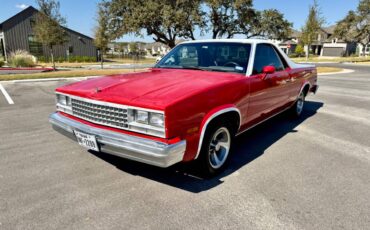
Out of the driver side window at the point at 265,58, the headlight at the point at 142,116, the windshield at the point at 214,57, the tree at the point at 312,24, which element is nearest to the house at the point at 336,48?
the tree at the point at 312,24

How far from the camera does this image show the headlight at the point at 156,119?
2615 millimetres

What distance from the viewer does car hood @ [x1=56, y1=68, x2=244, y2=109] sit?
273 centimetres

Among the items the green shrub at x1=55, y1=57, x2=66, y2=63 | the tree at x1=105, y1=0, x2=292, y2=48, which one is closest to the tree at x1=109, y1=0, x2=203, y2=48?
the tree at x1=105, y1=0, x2=292, y2=48

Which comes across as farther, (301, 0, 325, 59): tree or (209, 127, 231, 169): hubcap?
(301, 0, 325, 59): tree

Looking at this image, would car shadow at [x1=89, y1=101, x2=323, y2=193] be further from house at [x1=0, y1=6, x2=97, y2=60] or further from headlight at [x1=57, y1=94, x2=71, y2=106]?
house at [x1=0, y1=6, x2=97, y2=60]

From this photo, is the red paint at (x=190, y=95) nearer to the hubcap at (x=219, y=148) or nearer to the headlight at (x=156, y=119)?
the headlight at (x=156, y=119)

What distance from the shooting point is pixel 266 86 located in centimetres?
413

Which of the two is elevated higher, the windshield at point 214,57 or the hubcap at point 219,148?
the windshield at point 214,57

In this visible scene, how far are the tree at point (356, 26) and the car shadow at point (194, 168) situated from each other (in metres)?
53.0

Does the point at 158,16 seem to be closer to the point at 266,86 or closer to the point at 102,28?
the point at 102,28

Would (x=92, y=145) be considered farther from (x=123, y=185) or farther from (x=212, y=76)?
(x=212, y=76)

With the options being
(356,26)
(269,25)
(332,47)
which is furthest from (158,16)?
(332,47)

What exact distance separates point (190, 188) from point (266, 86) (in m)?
1.99

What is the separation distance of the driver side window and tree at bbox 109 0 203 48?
17.5 meters
